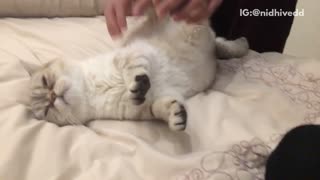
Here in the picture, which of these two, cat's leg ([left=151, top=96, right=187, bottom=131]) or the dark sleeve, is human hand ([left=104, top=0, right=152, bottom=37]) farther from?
the dark sleeve

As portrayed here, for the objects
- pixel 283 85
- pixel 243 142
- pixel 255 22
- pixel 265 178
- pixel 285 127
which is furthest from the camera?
pixel 255 22

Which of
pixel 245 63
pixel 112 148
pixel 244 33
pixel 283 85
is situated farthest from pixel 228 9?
pixel 112 148

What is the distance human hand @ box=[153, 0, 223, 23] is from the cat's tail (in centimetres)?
15

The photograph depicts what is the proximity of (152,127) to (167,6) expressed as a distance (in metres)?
0.27

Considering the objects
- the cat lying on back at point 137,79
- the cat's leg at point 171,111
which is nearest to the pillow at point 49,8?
the cat lying on back at point 137,79

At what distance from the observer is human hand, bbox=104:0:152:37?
1.09 metres

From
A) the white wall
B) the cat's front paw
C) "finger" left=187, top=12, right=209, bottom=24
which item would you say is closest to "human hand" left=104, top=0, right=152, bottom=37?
"finger" left=187, top=12, right=209, bottom=24

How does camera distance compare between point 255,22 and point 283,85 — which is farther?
point 255,22

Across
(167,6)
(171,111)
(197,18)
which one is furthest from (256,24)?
(171,111)

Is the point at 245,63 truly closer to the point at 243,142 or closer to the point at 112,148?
the point at 243,142

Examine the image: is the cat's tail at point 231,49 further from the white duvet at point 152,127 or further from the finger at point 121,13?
the finger at point 121,13

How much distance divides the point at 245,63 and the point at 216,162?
0.47 metres

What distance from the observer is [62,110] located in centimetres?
100

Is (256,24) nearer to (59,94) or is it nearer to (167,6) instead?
(167,6)
